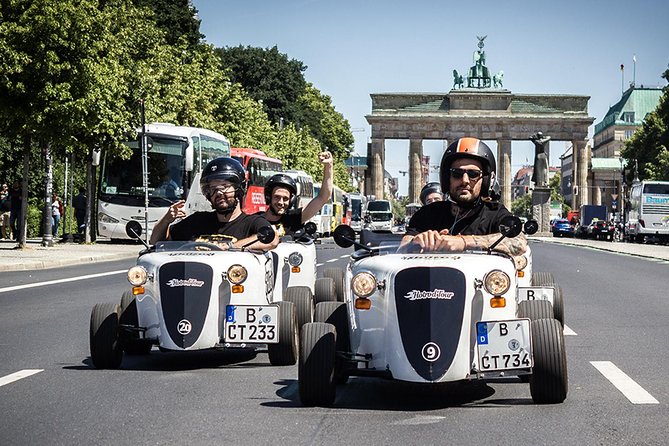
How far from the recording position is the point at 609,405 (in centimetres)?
838

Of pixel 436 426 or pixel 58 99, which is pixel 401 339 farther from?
pixel 58 99

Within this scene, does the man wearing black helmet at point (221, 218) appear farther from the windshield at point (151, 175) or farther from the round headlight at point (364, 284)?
the windshield at point (151, 175)

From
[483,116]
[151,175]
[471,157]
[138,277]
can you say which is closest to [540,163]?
[483,116]

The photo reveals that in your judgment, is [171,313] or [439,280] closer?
[439,280]

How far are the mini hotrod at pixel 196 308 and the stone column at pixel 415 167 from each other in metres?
139

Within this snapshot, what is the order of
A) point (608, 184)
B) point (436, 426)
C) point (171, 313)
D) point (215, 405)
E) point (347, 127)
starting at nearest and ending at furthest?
point (436, 426) → point (215, 405) → point (171, 313) → point (347, 127) → point (608, 184)

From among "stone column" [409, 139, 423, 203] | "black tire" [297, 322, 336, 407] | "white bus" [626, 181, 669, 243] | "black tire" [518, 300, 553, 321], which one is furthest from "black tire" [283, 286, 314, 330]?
"stone column" [409, 139, 423, 203]

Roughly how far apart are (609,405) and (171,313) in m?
3.21

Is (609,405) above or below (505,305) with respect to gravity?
below

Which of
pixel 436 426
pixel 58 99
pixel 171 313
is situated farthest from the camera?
pixel 58 99

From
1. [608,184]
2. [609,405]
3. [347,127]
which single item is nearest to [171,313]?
[609,405]

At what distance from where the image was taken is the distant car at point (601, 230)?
9041 centimetres

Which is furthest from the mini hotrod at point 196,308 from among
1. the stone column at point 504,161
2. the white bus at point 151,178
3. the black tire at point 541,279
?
the stone column at point 504,161

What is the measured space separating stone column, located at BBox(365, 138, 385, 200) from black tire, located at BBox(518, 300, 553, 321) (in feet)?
459
